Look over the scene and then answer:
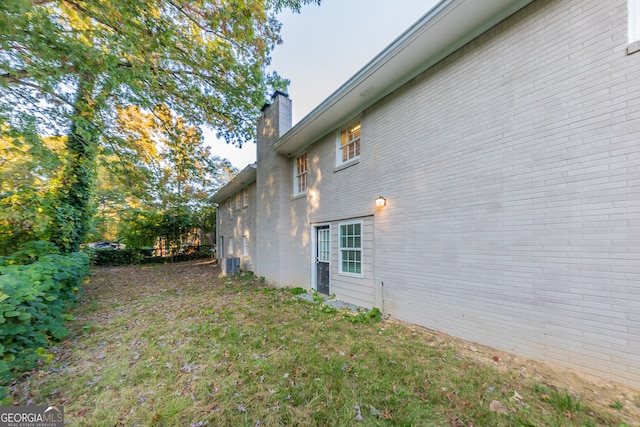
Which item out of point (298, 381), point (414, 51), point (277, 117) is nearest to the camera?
point (298, 381)

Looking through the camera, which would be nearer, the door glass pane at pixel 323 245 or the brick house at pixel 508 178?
the brick house at pixel 508 178

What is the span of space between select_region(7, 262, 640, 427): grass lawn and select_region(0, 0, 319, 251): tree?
14.9ft

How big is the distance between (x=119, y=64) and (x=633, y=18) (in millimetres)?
8480

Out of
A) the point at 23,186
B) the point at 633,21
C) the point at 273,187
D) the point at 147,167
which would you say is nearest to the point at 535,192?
the point at 633,21

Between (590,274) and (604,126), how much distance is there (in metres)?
1.77

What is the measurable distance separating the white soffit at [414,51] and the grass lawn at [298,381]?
5098 millimetres

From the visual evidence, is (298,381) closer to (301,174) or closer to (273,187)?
(301,174)

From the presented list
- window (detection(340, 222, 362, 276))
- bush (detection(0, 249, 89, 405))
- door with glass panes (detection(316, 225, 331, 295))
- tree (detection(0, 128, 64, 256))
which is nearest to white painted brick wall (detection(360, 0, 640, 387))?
window (detection(340, 222, 362, 276))

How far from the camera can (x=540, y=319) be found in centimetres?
317

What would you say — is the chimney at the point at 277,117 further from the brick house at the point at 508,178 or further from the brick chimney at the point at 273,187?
the brick house at the point at 508,178

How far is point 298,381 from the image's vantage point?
305 centimetres

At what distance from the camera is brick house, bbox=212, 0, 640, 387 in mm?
2717

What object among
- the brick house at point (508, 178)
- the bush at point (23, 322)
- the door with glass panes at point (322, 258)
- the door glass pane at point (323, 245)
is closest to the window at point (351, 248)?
the brick house at point (508, 178)

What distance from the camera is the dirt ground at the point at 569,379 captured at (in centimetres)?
241
